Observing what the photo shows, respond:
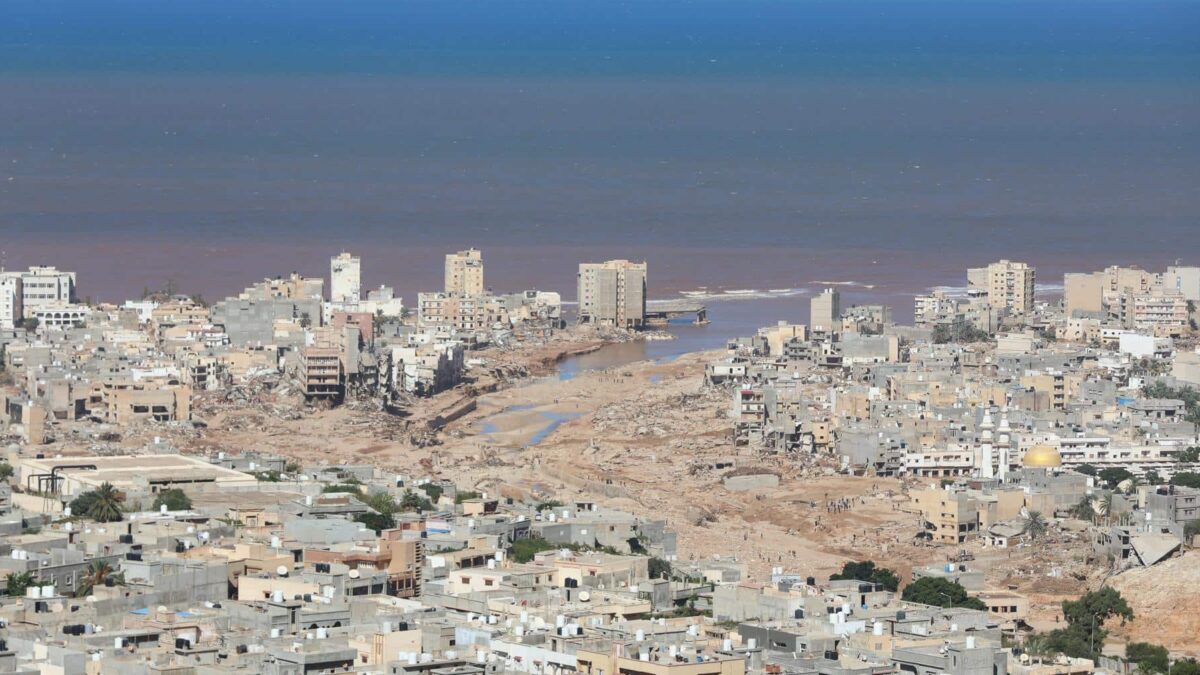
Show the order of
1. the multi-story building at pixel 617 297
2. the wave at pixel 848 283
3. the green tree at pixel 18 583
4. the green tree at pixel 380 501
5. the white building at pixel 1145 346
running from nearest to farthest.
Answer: the green tree at pixel 18 583, the green tree at pixel 380 501, the white building at pixel 1145 346, the multi-story building at pixel 617 297, the wave at pixel 848 283

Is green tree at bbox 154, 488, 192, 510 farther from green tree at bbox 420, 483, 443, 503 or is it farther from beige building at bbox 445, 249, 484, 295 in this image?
beige building at bbox 445, 249, 484, 295

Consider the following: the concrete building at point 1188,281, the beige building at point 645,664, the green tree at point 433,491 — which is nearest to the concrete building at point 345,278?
the concrete building at point 1188,281

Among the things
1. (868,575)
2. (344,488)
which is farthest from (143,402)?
(868,575)

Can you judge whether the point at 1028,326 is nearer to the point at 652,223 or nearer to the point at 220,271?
the point at 220,271

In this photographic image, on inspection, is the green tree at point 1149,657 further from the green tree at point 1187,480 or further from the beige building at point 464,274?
the beige building at point 464,274

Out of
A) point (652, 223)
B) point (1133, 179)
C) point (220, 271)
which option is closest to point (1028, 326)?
point (220, 271)

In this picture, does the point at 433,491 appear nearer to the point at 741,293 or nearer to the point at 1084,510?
the point at 1084,510
